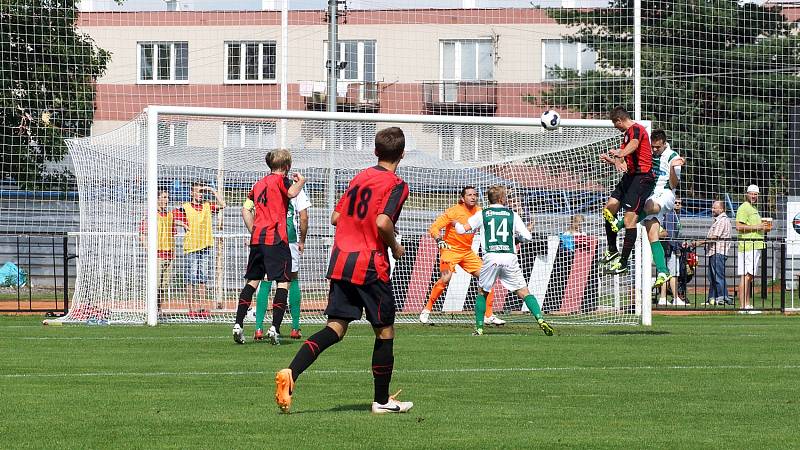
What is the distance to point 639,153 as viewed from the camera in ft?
51.0

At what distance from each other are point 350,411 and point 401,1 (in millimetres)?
20306

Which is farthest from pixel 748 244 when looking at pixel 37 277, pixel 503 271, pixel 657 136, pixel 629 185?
pixel 37 277

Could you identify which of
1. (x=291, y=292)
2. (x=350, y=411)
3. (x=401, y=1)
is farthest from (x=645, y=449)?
(x=401, y=1)

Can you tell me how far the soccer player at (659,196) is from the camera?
52.3 feet

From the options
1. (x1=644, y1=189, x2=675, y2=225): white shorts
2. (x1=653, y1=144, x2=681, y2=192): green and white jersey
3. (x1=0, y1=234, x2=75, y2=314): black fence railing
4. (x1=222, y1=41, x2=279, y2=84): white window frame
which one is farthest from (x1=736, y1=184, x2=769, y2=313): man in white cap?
(x1=0, y1=234, x2=75, y2=314): black fence railing

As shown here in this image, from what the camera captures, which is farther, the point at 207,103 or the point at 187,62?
the point at 187,62

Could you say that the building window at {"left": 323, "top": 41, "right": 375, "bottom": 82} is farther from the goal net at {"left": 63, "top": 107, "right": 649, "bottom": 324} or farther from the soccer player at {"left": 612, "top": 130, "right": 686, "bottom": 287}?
the soccer player at {"left": 612, "top": 130, "right": 686, "bottom": 287}

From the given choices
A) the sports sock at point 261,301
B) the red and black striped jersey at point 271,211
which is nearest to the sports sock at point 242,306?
the sports sock at point 261,301

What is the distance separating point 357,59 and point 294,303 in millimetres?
17204

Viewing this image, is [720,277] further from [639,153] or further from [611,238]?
[639,153]

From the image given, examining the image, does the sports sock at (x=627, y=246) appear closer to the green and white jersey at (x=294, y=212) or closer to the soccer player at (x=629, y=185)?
the soccer player at (x=629, y=185)

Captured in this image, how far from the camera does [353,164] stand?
21.1 meters

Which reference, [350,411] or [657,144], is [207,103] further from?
[350,411]

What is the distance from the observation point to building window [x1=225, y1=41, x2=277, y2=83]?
27578 millimetres
